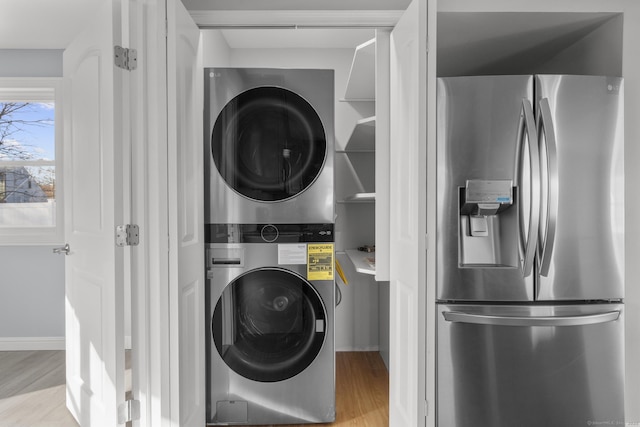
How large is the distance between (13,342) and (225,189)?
260cm

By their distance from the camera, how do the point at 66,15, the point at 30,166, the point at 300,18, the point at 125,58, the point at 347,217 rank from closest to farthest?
the point at 125,58, the point at 300,18, the point at 66,15, the point at 347,217, the point at 30,166

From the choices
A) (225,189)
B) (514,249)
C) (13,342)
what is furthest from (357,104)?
(13,342)

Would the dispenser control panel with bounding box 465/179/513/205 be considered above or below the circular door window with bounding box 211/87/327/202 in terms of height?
below

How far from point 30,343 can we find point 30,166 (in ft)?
4.71

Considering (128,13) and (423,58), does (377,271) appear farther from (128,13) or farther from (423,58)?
(128,13)

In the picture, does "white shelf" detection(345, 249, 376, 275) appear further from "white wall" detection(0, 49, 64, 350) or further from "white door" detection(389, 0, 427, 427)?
"white wall" detection(0, 49, 64, 350)

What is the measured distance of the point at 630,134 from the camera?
169 cm

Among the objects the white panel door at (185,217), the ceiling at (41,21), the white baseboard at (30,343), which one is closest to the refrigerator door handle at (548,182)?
the white panel door at (185,217)

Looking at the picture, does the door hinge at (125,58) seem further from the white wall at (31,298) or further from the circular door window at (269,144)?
the white wall at (31,298)

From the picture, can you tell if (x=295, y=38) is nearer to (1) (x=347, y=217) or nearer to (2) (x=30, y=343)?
(1) (x=347, y=217)

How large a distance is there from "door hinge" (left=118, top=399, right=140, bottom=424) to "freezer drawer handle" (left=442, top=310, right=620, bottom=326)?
1.30 meters

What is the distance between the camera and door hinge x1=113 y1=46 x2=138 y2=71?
1491 mm

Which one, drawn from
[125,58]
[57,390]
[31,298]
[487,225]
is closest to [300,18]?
[125,58]

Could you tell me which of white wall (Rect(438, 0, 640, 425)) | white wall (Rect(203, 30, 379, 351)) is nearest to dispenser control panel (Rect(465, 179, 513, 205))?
white wall (Rect(438, 0, 640, 425))
